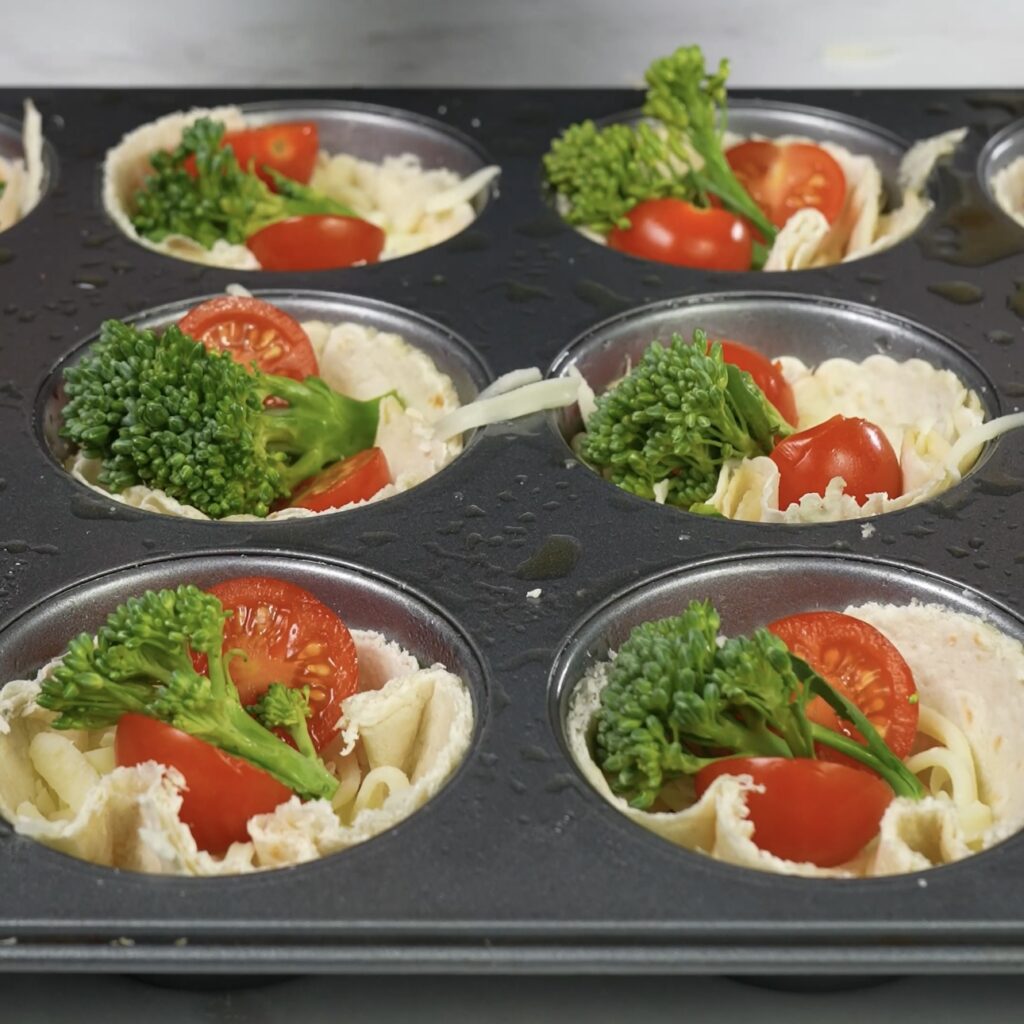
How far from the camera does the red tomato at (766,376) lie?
9.97 feet

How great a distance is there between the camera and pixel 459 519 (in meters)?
2.64

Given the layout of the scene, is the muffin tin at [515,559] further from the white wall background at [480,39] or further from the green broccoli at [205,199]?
the white wall background at [480,39]

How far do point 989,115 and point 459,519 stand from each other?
2.15 m

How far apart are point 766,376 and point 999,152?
1.27 metres

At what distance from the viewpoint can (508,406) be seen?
9.46 feet

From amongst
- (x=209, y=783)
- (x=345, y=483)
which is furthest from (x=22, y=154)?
(x=209, y=783)

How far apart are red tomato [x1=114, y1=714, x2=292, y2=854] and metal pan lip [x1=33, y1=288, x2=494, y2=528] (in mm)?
836

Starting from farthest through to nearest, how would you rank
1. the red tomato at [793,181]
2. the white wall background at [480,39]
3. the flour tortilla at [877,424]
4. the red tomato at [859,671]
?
the white wall background at [480,39] < the red tomato at [793,181] < the flour tortilla at [877,424] < the red tomato at [859,671]

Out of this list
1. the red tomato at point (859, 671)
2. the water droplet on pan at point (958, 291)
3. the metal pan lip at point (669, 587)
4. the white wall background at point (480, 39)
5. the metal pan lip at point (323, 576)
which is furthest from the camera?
the white wall background at point (480, 39)

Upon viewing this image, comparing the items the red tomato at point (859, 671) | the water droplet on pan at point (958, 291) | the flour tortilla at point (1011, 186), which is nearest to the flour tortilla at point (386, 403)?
the red tomato at point (859, 671)

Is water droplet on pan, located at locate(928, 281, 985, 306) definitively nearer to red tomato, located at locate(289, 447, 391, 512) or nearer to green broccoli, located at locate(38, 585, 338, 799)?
red tomato, located at locate(289, 447, 391, 512)

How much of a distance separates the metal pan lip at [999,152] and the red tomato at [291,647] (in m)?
2.12

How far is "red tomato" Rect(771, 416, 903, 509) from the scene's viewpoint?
2738 millimetres

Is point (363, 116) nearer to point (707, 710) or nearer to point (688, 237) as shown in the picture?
point (688, 237)
